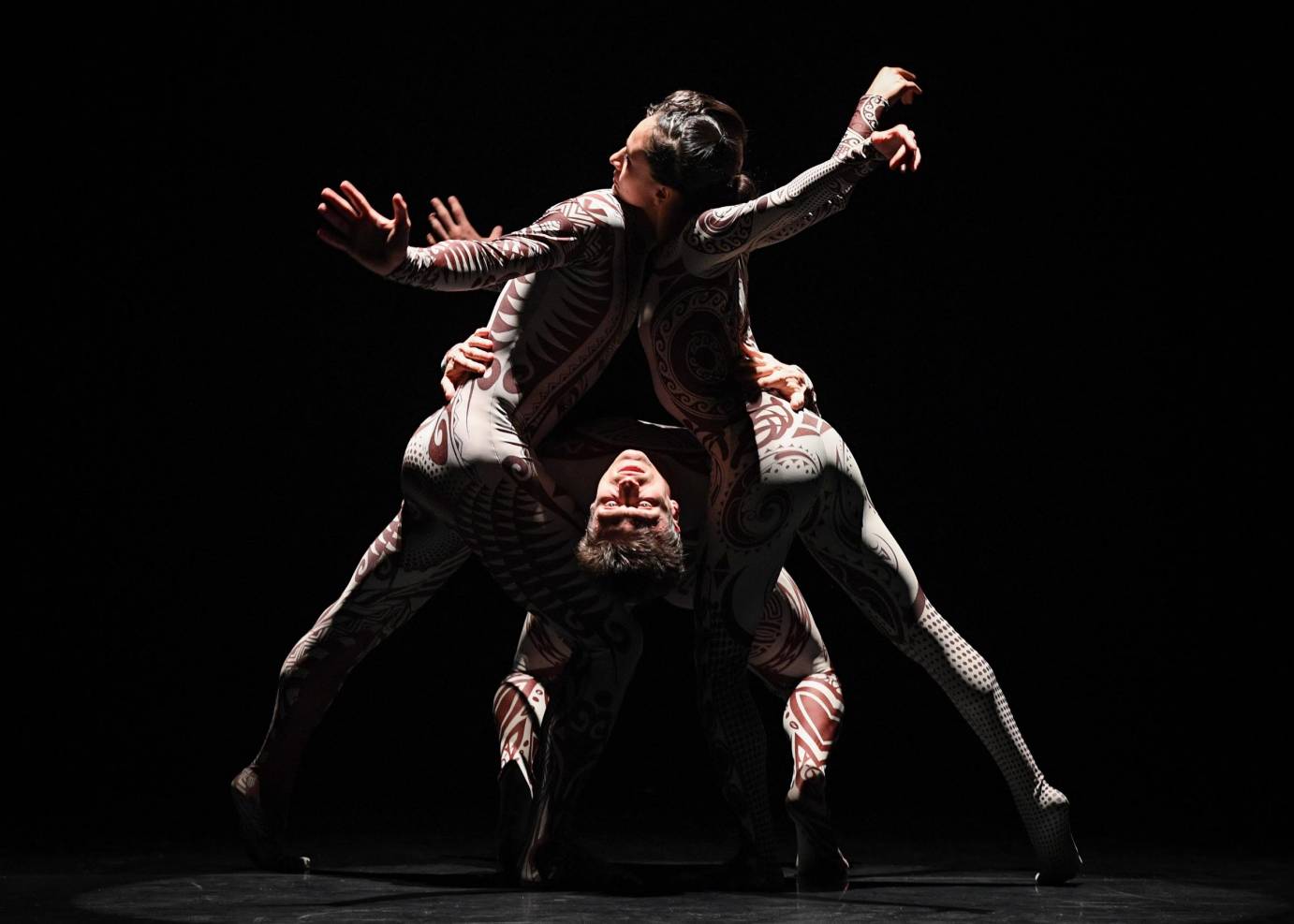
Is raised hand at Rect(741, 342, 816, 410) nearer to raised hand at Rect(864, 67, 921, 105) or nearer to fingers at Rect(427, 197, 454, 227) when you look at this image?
raised hand at Rect(864, 67, 921, 105)

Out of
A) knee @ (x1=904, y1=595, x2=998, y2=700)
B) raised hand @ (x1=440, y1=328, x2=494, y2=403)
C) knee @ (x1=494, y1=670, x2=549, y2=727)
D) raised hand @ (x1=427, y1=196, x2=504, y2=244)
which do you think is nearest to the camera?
raised hand @ (x1=440, y1=328, x2=494, y2=403)

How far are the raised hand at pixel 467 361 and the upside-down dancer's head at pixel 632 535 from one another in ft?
1.18

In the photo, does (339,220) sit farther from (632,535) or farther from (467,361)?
(632,535)

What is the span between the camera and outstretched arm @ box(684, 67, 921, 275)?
4121 millimetres

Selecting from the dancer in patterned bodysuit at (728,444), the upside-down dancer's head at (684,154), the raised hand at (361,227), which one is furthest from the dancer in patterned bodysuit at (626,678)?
the raised hand at (361,227)

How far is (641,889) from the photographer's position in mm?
4172

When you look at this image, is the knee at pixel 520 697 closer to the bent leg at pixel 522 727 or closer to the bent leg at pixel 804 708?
the bent leg at pixel 522 727

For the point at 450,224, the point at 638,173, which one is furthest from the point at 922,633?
the point at 450,224

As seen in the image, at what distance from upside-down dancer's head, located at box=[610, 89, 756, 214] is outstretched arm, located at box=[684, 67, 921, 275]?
0.35 feet

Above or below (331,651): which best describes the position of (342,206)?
above

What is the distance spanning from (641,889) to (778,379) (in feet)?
3.66

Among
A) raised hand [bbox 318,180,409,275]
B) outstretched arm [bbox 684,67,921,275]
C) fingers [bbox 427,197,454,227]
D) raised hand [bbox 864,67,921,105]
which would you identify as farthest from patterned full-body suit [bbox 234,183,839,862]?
raised hand [bbox 864,67,921,105]

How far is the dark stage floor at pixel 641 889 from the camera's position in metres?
3.83

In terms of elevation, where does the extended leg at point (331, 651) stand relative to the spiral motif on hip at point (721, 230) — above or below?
below
